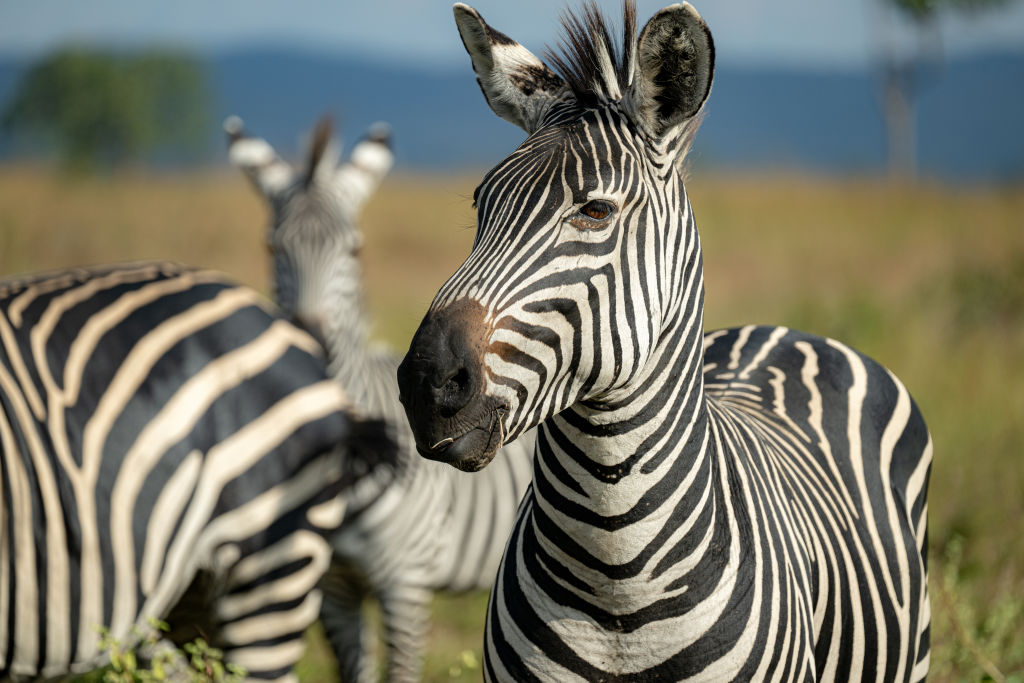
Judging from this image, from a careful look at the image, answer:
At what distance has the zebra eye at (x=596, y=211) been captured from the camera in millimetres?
1736

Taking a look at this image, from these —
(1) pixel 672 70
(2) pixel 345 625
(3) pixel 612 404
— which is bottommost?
(2) pixel 345 625

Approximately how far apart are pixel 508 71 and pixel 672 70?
47cm

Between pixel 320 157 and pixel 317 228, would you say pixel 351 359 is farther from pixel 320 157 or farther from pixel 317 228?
pixel 320 157

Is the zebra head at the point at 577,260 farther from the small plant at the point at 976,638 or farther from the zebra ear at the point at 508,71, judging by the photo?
the small plant at the point at 976,638

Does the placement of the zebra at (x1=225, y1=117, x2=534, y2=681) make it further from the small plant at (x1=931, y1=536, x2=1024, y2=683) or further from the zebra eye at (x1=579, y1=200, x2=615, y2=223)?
the zebra eye at (x1=579, y1=200, x2=615, y2=223)

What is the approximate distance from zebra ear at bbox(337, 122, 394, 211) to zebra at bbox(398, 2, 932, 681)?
3342 millimetres

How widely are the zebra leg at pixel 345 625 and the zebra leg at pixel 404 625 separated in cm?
19

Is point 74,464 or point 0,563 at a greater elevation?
point 74,464

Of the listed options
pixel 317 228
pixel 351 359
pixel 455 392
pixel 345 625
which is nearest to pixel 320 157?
pixel 317 228

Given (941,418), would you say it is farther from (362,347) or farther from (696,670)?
(696,670)

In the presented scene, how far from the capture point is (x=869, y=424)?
2.76 m

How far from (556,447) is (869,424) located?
1.31 m

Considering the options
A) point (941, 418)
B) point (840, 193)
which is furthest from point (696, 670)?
point (840, 193)

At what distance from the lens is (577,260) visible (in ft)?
5.60
